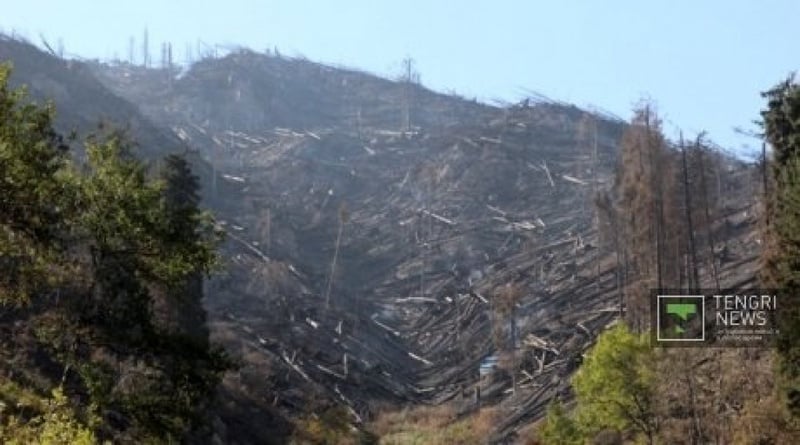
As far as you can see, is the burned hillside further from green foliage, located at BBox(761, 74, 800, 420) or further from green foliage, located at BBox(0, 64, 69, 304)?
green foliage, located at BBox(0, 64, 69, 304)

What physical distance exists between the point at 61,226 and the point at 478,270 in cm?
8555

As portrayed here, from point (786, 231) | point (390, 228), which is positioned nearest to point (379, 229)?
point (390, 228)

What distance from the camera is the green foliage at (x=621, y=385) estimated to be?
36.8 metres

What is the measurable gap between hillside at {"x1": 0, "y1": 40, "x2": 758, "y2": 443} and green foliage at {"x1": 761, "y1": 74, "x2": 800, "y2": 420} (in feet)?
67.4

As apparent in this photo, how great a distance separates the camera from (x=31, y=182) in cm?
1273

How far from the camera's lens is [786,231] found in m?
31.5

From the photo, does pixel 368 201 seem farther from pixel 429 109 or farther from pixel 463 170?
pixel 429 109

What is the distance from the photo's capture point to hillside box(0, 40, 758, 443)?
6638cm

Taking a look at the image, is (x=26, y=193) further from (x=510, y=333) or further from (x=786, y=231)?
(x=510, y=333)

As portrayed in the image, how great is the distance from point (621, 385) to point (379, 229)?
84454mm

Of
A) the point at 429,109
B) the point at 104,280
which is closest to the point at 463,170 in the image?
the point at 429,109

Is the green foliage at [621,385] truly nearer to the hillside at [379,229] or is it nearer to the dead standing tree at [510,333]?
the hillside at [379,229]

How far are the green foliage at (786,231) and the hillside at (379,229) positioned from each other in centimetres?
2053

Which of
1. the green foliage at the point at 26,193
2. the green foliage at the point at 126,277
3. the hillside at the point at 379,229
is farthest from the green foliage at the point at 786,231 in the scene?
the green foliage at the point at 26,193
